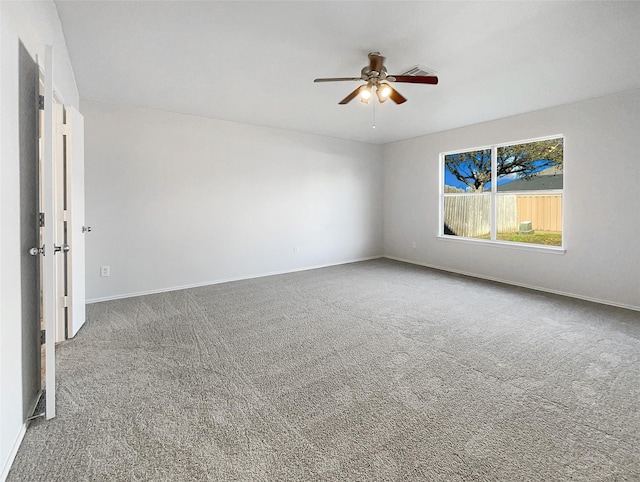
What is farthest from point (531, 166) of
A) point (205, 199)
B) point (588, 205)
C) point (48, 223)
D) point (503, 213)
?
point (48, 223)

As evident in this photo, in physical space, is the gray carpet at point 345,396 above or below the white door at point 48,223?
below

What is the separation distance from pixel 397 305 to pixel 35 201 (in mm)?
3445

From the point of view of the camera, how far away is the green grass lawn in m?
4.54

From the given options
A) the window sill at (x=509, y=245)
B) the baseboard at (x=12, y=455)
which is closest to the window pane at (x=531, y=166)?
the window sill at (x=509, y=245)

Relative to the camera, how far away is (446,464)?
1.50 meters

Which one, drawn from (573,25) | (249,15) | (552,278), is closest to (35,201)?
(249,15)

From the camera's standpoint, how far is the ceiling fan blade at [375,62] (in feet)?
9.01

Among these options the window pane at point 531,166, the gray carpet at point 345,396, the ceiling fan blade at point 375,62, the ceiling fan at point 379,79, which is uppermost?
the ceiling fan blade at point 375,62

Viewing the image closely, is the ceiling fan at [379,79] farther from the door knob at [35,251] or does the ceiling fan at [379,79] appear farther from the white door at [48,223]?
the door knob at [35,251]

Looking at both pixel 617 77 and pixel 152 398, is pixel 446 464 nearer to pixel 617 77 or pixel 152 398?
pixel 152 398

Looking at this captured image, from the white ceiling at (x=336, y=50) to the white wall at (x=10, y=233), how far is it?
890 millimetres

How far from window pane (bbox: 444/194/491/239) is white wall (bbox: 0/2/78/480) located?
18.7 feet

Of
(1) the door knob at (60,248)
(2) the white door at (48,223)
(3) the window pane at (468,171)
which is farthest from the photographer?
(3) the window pane at (468,171)

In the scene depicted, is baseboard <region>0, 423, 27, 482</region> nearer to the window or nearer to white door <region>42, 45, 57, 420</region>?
white door <region>42, 45, 57, 420</region>
